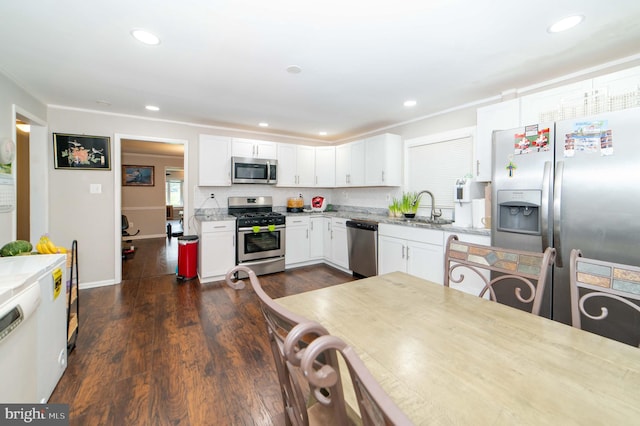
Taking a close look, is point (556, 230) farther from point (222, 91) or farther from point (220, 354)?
point (222, 91)

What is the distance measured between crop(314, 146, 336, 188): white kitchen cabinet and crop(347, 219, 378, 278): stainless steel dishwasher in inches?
48.6

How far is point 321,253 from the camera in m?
4.89

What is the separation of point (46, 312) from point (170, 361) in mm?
854

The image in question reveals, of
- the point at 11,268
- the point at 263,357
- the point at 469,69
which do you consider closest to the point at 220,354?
the point at 263,357

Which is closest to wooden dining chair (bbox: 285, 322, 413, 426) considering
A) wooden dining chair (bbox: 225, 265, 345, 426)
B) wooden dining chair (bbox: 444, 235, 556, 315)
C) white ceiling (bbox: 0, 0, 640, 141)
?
wooden dining chair (bbox: 225, 265, 345, 426)

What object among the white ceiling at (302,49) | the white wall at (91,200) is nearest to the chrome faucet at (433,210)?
the white ceiling at (302,49)

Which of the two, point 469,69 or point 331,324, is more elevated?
point 469,69

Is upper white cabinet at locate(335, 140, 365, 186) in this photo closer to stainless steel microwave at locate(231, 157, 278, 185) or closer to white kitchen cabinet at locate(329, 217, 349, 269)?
white kitchen cabinet at locate(329, 217, 349, 269)

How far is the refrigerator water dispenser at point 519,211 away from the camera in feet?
7.04

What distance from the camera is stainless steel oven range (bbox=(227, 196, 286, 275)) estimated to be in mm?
4062

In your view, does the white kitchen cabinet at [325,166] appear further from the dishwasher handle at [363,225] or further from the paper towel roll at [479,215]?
the paper towel roll at [479,215]

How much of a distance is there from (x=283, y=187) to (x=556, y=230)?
3950 millimetres

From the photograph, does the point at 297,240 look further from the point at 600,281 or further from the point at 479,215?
the point at 600,281

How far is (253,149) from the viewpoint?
4.48 meters
